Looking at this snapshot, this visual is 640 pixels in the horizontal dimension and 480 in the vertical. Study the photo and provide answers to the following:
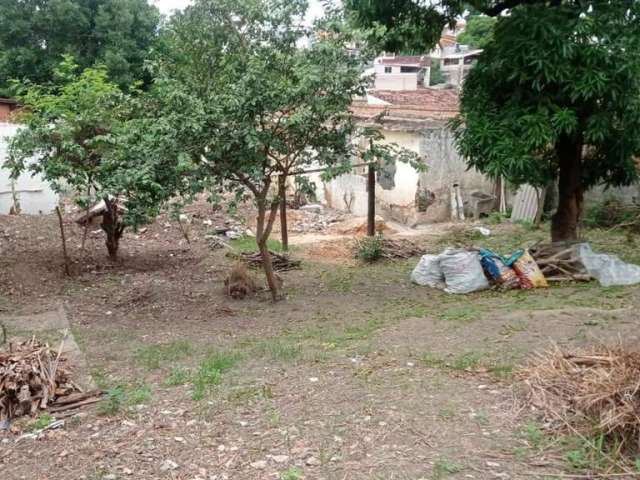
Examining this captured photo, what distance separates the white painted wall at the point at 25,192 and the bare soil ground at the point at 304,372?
4901mm

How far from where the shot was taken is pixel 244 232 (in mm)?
13352

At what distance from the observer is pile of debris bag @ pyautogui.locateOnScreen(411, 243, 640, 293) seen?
7.87 metres

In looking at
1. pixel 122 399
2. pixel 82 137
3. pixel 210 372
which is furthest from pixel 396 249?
pixel 122 399


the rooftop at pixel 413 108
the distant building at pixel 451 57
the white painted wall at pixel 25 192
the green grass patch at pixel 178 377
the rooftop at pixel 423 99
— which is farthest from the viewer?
the distant building at pixel 451 57

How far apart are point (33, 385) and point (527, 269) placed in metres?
5.87

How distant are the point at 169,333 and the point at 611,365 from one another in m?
4.57

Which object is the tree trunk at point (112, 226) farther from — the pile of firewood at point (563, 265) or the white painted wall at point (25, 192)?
the pile of firewood at point (563, 265)

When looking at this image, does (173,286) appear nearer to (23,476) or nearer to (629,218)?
(23,476)

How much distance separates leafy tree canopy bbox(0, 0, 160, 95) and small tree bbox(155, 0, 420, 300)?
16461mm

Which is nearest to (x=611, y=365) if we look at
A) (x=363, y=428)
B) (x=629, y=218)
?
(x=363, y=428)

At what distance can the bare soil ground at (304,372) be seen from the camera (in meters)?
3.49

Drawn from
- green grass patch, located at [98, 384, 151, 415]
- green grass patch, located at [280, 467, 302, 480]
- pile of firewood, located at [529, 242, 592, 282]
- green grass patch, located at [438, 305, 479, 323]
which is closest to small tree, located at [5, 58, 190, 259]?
green grass patch, located at [98, 384, 151, 415]

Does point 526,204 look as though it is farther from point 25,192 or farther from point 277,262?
point 25,192

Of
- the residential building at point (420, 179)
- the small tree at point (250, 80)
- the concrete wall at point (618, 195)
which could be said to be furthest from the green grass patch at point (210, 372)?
the concrete wall at point (618, 195)
